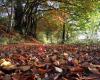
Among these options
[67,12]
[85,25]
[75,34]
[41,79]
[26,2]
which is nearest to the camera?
[41,79]

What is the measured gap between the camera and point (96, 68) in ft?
7.26

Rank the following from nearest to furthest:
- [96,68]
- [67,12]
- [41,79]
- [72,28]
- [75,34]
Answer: [41,79], [96,68], [67,12], [72,28], [75,34]

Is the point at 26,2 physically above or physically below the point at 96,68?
above

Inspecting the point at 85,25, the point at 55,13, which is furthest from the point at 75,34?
the point at 55,13

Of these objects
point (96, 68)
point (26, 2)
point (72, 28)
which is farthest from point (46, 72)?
point (72, 28)

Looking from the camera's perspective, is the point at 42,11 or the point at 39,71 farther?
the point at 42,11

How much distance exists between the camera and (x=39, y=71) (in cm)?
229

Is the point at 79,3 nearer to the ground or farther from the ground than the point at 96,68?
farther from the ground

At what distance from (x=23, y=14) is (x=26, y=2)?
3.61ft

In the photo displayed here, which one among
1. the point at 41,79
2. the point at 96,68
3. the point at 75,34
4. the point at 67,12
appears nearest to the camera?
the point at 41,79

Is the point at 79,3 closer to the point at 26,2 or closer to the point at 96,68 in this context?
the point at 26,2

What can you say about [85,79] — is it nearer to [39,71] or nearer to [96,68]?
[96,68]

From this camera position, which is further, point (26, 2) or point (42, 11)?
point (42, 11)

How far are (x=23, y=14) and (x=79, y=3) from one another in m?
5.17
